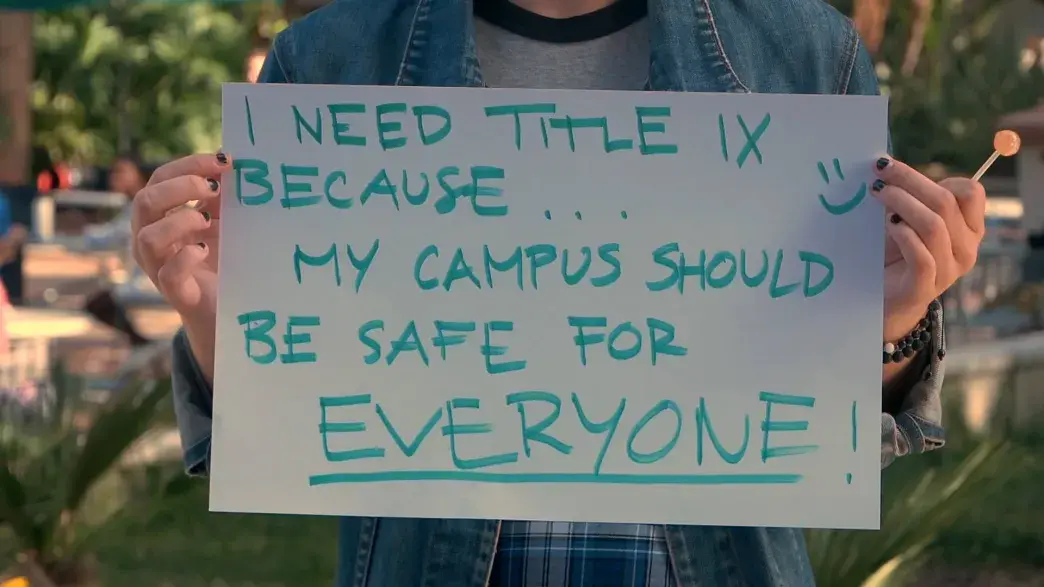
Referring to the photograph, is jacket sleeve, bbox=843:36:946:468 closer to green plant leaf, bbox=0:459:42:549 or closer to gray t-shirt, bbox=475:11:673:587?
gray t-shirt, bbox=475:11:673:587

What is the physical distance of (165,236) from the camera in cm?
158

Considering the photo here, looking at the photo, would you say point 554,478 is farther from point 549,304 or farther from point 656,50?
point 656,50

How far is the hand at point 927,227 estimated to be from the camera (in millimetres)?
1541

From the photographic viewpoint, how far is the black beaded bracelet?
1680 mm

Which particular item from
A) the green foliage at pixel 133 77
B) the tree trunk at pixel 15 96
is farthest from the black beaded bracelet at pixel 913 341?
the green foliage at pixel 133 77

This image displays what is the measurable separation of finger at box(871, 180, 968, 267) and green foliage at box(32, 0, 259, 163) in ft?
80.0

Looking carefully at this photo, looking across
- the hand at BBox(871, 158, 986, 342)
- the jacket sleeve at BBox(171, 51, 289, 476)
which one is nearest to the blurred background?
the jacket sleeve at BBox(171, 51, 289, 476)

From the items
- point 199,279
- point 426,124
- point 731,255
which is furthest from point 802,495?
point 199,279

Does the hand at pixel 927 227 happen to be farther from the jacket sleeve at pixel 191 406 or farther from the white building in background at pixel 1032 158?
the white building in background at pixel 1032 158

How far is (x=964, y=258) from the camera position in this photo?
5.20 ft

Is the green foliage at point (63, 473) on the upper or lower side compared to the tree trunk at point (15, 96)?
upper

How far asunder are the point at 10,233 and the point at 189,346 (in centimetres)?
914

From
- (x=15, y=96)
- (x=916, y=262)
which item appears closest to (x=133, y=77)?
(x=15, y=96)

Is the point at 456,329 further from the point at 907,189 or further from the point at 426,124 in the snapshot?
the point at 907,189
